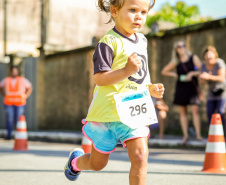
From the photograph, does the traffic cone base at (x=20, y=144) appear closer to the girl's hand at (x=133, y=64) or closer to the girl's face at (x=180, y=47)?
the girl's face at (x=180, y=47)

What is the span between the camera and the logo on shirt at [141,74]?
380 centimetres

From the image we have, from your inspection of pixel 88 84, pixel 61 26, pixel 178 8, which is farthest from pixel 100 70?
pixel 178 8

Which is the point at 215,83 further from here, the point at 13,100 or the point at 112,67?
the point at 13,100

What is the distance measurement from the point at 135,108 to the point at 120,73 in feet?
1.14

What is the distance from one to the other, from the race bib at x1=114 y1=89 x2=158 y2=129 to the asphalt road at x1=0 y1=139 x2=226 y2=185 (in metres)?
1.47

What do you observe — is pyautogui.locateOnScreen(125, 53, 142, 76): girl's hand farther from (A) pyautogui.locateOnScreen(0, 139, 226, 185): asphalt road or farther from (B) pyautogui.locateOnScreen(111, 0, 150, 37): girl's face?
(A) pyautogui.locateOnScreen(0, 139, 226, 185): asphalt road

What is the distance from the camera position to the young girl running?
366 centimetres

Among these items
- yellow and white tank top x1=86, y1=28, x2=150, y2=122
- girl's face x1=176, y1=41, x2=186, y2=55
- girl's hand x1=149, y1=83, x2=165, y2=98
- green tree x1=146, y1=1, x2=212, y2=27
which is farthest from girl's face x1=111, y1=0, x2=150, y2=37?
green tree x1=146, y1=1, x2=212, y2=27

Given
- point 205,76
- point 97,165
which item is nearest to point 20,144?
point 205,76

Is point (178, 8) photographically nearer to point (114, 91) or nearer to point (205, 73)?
point (205, 73)

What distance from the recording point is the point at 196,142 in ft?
30.1

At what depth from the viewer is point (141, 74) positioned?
384 centimetres

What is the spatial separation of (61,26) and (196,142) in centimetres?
2738

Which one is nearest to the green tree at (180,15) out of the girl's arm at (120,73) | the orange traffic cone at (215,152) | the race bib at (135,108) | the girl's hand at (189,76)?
the girl's hand at (189,76)
